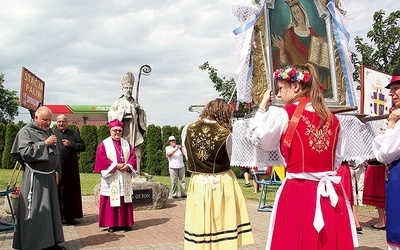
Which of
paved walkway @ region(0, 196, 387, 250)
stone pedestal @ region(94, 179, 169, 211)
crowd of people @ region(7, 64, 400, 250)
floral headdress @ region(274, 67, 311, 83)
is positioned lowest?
paved walkway @ region(0, 196, 387, 250)

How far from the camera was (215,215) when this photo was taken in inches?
177

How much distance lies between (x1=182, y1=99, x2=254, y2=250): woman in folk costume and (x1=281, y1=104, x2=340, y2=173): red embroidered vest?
5.16ft

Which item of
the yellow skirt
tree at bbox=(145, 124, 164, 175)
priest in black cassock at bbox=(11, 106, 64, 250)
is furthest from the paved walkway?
tree at bbox=(145, 124, 164, 175)

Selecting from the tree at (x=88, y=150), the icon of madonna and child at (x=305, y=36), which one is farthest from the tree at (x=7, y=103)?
the icon of madonna and child at (x=305, y=36)

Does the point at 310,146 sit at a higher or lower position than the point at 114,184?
higher

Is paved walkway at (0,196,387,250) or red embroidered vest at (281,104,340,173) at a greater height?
red embroidered vest at (281,104,340,173)

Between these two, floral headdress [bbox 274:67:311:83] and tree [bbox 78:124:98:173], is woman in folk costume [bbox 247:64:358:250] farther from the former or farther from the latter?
tree [bbox 78:124:98:173]

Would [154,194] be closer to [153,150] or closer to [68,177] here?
[68,177]

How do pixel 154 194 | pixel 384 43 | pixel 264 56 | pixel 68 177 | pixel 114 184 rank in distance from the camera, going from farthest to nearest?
pixel 384 43, pixel 154 194, pixel 68 177, pixel 114 184, pixel 264 56

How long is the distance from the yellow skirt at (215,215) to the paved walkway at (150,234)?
4.68 ft

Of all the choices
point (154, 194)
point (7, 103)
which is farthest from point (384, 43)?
point (7, 103)

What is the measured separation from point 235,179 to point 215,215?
52 centimetres

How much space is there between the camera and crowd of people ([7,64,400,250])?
296 cm

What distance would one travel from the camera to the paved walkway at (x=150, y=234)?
602cm
